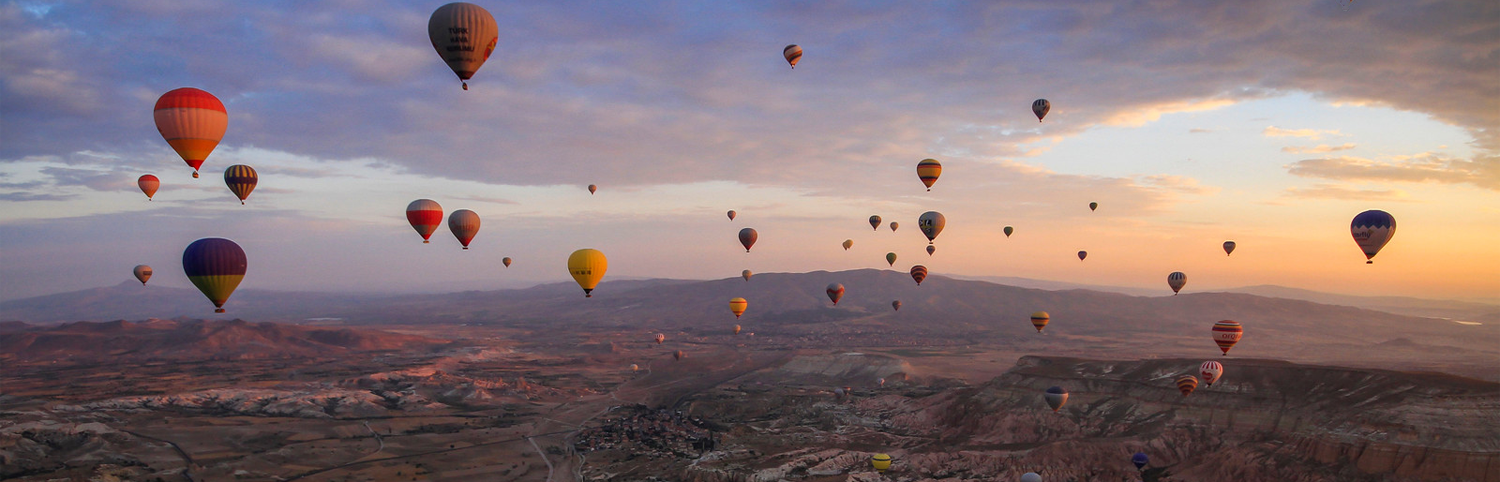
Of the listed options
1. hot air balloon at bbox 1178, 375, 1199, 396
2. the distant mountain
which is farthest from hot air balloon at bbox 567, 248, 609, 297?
the distant mountain

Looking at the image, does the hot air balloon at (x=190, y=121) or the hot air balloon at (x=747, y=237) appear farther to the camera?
the hot air balloon at (x=747, y=237)

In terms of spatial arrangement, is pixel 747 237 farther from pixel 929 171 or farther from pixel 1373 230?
pixel 1373 230

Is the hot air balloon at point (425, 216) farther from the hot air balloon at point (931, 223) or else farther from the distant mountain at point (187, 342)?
the distant mountain at point (187, 342)

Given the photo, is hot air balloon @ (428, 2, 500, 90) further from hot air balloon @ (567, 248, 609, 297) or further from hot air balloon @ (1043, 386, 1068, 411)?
hot air balloon @ (1043, 386, 1068, 411)

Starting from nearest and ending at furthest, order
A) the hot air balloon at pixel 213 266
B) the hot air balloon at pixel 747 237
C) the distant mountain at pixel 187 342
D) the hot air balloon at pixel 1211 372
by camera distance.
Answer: the hot air balloon at pixel 213 266 < the hot air balloon at pixel 1211 372 < the hot air balloon at pixel 747 237 < the distant mountain at pixel 187 342

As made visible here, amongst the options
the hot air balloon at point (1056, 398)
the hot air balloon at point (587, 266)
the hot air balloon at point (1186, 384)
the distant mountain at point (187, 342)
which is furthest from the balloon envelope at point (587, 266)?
the distant mountain at point (187, 342)

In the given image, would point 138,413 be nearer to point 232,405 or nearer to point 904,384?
point 232,405

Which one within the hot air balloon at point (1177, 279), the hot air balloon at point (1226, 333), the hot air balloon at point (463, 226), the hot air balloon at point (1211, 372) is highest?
the hot air balloon at point (463, 226)
